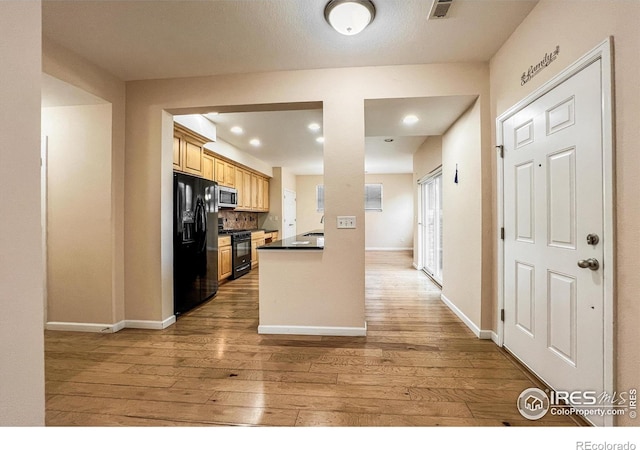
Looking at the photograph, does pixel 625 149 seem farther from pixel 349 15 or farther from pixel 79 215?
pixel 79 215

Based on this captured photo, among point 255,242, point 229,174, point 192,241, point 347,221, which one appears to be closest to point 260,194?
point 255,242

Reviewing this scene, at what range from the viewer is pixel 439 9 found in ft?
6.19

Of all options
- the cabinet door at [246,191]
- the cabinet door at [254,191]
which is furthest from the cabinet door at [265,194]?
the cabinet door at [246,191]

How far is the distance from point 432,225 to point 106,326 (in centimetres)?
520

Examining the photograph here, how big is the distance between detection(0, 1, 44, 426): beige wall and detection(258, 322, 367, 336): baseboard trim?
188 cm

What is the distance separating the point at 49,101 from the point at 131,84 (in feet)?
2.40

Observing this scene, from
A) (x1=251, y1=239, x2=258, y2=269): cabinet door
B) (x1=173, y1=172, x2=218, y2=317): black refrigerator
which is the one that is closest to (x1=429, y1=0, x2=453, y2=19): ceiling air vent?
(x1=173, y1=172, x2=218, y2=317): black refrigerator

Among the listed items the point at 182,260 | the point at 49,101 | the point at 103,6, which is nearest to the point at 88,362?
the point at 182,260

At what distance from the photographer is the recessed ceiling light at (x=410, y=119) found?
3062 millimetres

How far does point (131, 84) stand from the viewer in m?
2.88

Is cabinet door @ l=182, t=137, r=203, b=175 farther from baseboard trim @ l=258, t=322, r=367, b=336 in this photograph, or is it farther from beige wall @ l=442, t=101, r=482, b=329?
beige wall @ l=442, t=101, r=482, b=329

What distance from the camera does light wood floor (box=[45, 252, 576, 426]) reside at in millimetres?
1584

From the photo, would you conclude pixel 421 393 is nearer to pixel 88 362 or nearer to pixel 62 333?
pixel 88 362

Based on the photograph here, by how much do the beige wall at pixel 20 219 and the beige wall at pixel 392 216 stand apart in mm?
8716
